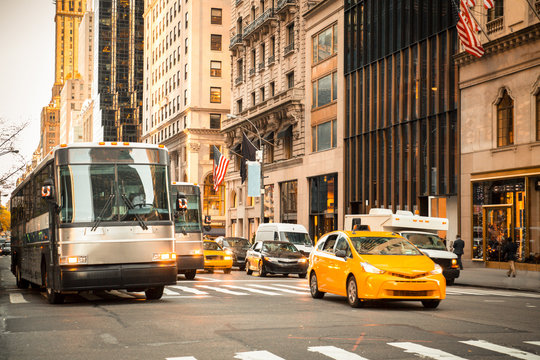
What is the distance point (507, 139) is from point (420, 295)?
767 inches

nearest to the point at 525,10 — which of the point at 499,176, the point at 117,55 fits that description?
the point at 499,176

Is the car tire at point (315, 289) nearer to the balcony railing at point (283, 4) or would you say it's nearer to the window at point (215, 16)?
the balcony railing at point (283, 4)

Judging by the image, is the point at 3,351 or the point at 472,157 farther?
the point at 472,157

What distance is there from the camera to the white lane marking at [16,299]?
17453mm

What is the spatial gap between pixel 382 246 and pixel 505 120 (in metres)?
18.8

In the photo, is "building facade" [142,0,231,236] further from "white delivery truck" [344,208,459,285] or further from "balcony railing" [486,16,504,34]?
"white delivery truck" [344,208,459,285]

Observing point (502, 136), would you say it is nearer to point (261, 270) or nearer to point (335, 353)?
point (261, 270)

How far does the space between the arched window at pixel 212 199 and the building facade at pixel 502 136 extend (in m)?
56.1

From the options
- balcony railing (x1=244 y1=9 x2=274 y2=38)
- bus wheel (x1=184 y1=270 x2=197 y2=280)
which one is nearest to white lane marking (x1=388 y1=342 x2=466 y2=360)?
bus wheel (x1=184 y1=270 x2=197 y2=280)

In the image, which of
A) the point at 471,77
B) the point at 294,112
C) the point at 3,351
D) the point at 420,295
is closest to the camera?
the point at 3,351

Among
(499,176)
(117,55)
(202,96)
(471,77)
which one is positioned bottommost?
(499,176)

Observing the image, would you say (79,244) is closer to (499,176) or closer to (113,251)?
(113,251)

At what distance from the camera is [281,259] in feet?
95.9

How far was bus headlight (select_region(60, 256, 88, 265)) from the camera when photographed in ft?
51.0
